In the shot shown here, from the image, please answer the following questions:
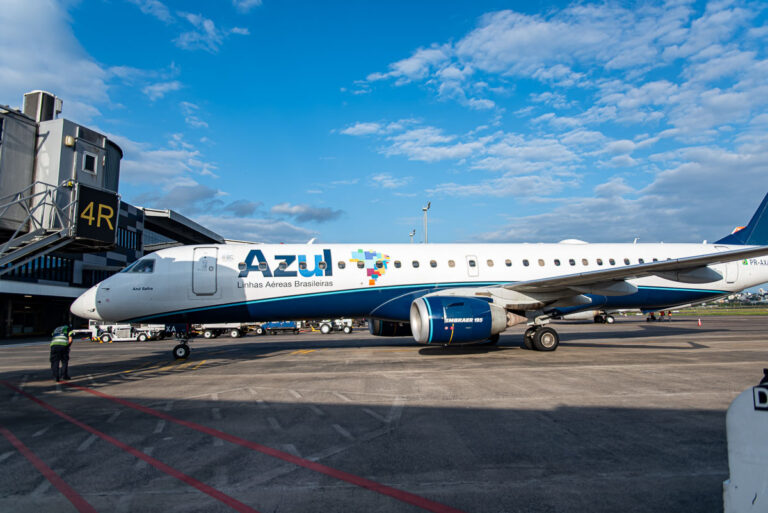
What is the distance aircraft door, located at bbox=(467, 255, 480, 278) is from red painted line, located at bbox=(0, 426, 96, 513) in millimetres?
12722

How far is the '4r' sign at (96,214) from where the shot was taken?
1247 cm

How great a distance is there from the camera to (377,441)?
544cm

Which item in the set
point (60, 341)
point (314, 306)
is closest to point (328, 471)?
point (60, 341)

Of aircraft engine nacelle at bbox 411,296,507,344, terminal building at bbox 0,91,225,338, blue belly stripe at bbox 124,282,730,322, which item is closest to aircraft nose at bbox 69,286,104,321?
blue belly stripe at bbox 124,282,730,322

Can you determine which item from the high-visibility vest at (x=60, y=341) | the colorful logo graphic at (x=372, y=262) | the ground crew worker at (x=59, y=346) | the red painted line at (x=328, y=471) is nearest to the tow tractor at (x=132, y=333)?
the ground crew worker at (x=59, y=346)

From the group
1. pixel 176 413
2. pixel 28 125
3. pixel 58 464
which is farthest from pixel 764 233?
pixel 28 125

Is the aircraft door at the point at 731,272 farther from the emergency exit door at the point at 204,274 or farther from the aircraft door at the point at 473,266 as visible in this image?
the emergency exit door at the point at 204,274

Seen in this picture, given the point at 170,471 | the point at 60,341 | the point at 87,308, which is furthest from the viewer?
the point at 87,308

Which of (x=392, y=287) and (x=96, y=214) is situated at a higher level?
(x=96, y=214)

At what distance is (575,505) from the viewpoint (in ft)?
12.1

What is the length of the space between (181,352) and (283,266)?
4674mm

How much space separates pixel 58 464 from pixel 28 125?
11.8m

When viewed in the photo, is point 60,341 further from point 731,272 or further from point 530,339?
point 731,272

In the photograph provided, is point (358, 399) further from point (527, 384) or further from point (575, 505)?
point (575, 505)
